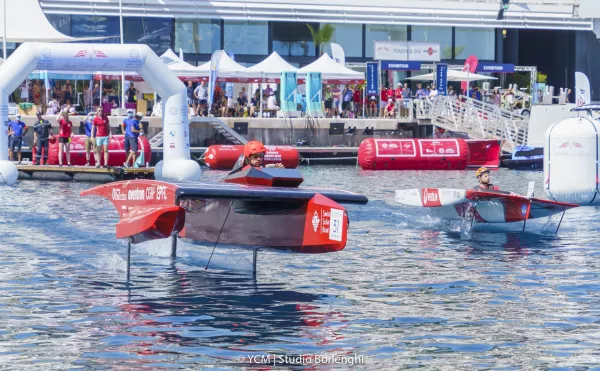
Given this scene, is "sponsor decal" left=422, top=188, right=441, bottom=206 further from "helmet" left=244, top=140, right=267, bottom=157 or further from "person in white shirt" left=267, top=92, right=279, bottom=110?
"person in white shirt" left=267, top=92, right=279, bottom=110

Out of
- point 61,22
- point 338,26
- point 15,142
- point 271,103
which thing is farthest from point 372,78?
point 61,22

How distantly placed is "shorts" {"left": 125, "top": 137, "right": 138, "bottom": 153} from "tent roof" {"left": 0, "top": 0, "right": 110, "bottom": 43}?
10362 mm

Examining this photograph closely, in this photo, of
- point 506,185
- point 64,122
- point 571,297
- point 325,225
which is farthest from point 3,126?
point 571,297

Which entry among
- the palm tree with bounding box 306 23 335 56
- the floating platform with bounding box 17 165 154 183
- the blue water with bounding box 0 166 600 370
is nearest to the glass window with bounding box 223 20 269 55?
the palm tree with bounding box 306 23 335 56

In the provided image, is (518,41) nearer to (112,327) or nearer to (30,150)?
(30,150)

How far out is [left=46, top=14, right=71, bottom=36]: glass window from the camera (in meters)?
53.5

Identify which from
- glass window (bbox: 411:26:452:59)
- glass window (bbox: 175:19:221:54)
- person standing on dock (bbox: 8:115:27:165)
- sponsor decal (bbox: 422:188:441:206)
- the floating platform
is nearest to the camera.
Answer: sponsor decal (bbox: 422:188:441:206)

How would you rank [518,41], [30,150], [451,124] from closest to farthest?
[30,150]
[451,124]
[518,41]

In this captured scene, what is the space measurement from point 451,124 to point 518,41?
2173 centimetres

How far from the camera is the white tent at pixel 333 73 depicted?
4553 centimetres

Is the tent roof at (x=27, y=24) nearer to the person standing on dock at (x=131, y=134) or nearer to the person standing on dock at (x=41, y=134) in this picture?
the person standing on dock at (x=41, y=134)

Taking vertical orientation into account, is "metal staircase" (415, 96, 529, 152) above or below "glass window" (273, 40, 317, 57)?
below

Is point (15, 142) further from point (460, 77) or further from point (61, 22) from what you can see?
point (460, 77)

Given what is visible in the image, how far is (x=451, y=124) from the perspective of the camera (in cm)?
4600
